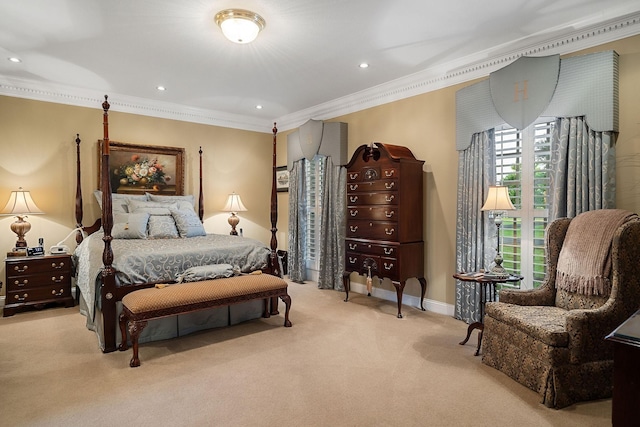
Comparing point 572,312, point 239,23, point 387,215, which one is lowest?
point 572,312

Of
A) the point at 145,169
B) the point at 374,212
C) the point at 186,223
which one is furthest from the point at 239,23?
the point at 145,169

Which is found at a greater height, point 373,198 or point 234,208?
point 373,198

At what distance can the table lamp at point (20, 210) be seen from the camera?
4.30 meters

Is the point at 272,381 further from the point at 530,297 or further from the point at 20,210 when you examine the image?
the point at 20,210

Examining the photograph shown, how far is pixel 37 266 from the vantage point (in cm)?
436

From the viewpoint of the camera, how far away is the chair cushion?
2.31m

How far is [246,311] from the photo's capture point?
399cm

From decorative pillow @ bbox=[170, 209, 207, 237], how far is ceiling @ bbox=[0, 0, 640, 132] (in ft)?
5.65

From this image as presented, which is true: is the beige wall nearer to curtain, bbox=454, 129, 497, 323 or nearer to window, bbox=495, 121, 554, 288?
curtain, bbox=454, 129, 497, 323

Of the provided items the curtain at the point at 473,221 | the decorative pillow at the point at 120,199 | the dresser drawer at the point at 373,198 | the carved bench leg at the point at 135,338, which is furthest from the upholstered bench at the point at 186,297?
the decorative pillow at the point at 120,199

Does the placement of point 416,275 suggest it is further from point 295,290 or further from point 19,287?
point 19,287

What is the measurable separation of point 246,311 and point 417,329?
72.4 inches

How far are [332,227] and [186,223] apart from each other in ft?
6.85

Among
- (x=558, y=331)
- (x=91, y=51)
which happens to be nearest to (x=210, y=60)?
(x=91, y=51)
